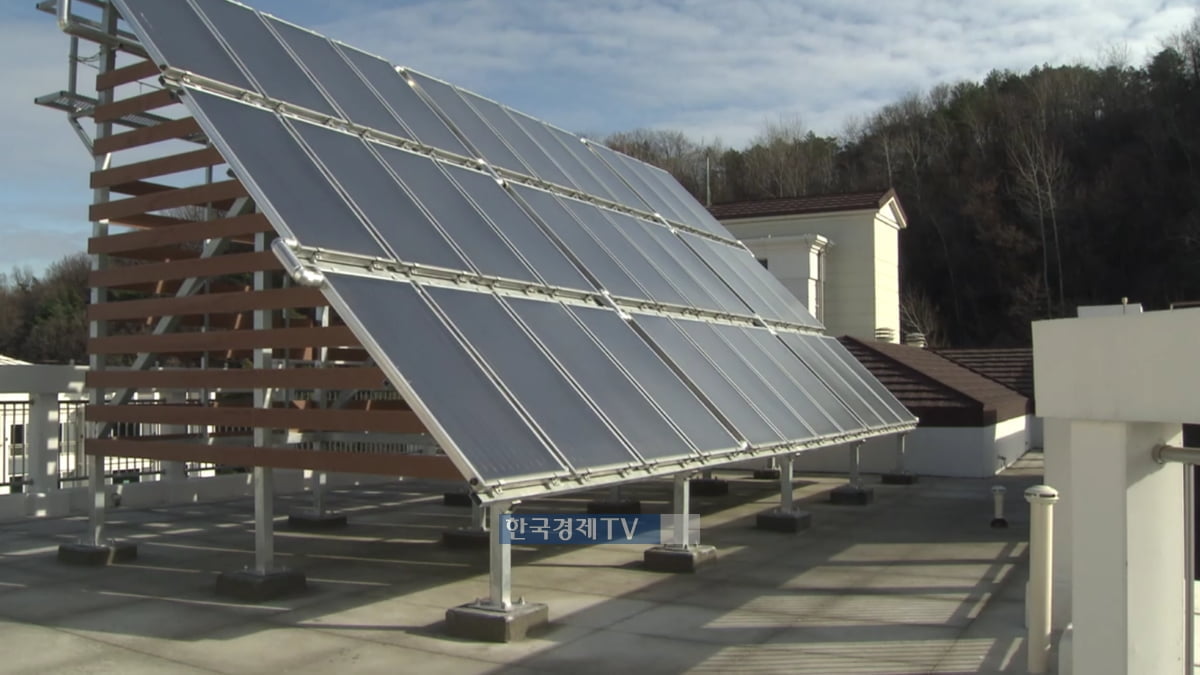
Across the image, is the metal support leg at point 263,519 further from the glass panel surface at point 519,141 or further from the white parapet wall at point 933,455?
the white parapet wall at point 933,455

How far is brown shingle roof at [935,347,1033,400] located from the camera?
33031 millimetres

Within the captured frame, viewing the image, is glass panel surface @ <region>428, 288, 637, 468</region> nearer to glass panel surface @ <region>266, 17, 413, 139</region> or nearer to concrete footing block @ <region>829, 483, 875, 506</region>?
glass panel surface @ <region>266, 17, 413, 139</region>

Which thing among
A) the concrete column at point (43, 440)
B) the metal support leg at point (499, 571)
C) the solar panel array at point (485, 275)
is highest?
the solar panel array at point (485, 275)

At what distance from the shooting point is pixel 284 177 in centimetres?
930

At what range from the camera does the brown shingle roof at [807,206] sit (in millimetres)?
34281

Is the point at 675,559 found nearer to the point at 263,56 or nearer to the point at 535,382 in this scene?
the point at 535,382

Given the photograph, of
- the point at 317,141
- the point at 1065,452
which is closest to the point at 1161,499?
the point at 1065,452

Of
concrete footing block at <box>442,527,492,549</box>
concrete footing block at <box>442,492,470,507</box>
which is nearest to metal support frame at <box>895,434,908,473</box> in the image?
concrete footing block at <box>442,492,470,507</box>

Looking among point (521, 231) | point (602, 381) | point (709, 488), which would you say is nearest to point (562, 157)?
point (521, 231)

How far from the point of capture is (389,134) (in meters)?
11.9

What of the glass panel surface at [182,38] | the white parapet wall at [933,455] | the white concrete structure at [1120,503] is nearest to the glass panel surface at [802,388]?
the white parapet wall at [933,455]

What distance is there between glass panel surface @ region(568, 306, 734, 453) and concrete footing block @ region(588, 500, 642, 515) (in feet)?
16.3

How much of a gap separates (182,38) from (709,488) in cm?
1285

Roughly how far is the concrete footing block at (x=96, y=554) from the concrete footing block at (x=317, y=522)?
3161 mm
